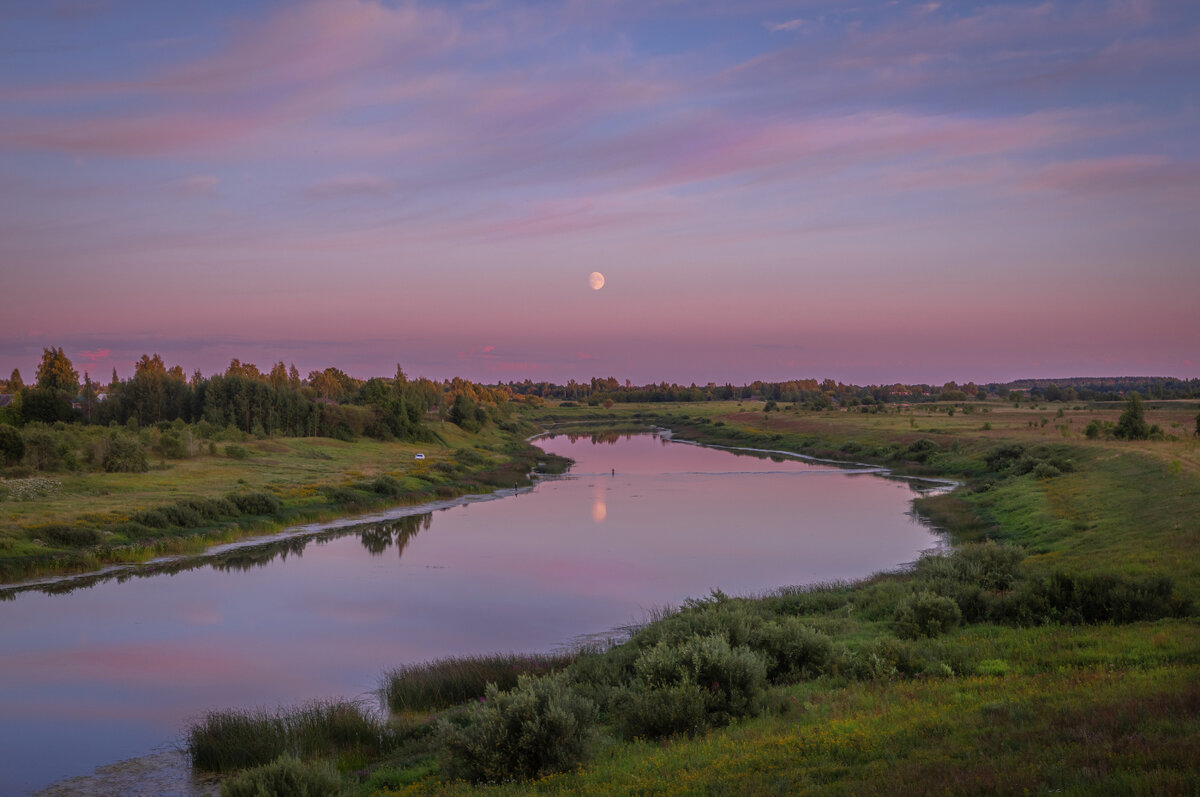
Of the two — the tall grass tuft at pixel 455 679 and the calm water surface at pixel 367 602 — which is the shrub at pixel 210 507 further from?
the tall grass tuft at pixel 455 679

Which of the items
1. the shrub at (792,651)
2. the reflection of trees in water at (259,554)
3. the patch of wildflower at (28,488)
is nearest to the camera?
the shrub at (792,651)

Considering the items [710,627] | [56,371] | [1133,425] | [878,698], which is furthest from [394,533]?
[56,371]

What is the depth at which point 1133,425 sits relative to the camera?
157 ft

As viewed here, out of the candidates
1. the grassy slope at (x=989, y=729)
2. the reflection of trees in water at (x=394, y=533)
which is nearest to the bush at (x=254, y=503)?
the reflection of trees in water at (x=394, y=533)

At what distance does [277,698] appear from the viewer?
15.3 metres

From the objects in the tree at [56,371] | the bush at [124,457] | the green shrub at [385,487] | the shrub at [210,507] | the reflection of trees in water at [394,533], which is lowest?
the reflection of trees in water at [394,533]

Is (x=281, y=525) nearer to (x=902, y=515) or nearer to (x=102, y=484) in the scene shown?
(x=102, y=484)

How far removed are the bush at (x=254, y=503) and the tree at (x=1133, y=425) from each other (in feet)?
163

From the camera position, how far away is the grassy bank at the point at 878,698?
21.4 feet

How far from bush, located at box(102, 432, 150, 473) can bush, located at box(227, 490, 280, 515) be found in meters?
8.50

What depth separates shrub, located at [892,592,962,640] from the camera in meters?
13.1

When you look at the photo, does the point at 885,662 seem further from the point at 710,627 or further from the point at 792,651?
the point at 710,627

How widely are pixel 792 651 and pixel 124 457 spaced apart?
40292 millimetres

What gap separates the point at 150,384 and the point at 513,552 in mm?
61143
